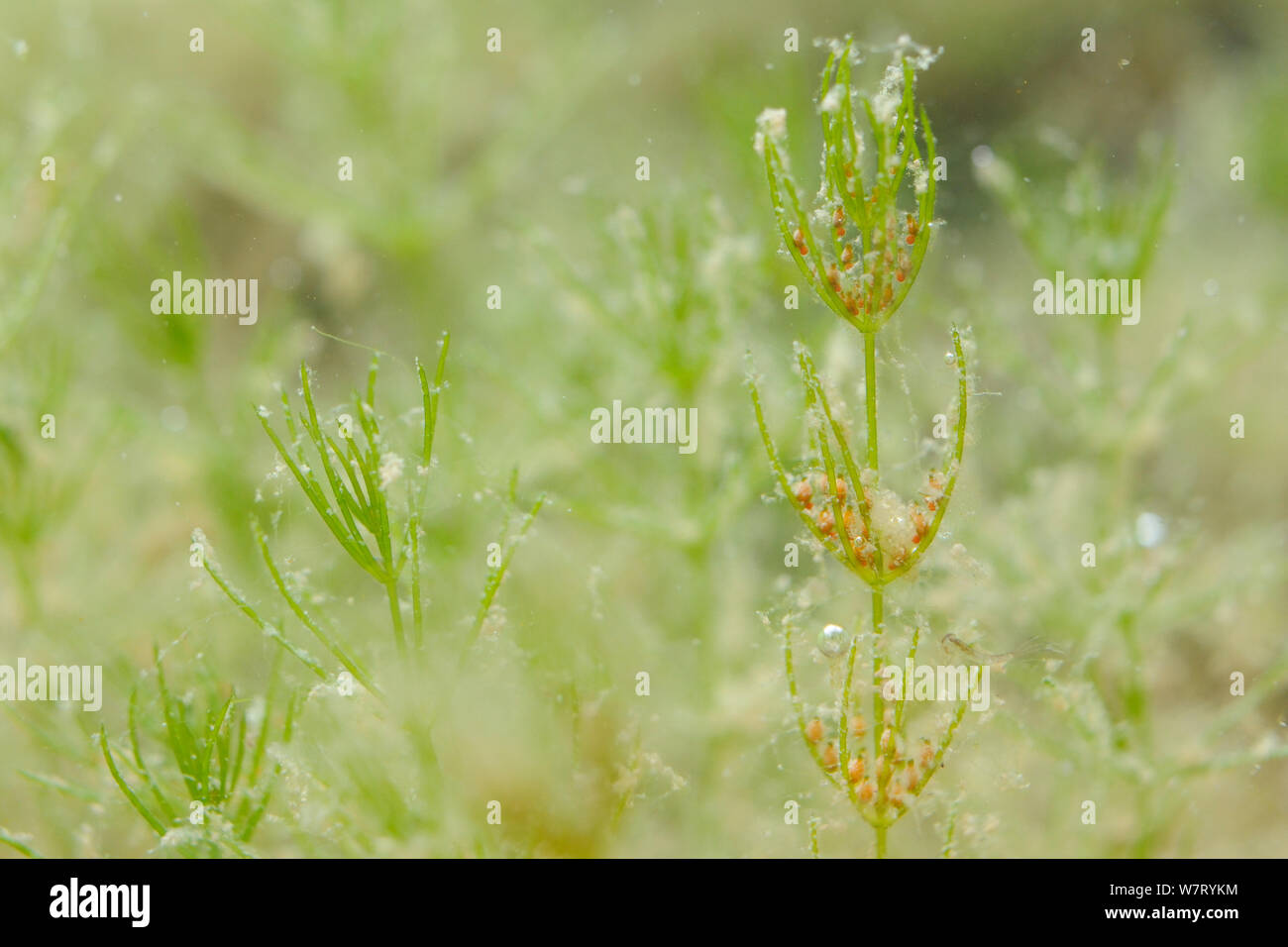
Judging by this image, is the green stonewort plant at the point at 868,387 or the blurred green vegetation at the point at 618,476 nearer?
the green stonewort plant at the point at 868,387

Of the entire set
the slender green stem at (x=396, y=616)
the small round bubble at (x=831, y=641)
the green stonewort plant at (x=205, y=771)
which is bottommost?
the green stonewort plant at (x=205, y=771)

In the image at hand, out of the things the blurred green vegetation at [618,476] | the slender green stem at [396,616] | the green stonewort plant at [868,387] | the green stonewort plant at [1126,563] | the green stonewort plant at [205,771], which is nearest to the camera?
the green stonewort plant at [868,387]

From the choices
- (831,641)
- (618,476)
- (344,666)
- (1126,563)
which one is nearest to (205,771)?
(344,666)

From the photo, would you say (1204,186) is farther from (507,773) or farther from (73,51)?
(73,51)

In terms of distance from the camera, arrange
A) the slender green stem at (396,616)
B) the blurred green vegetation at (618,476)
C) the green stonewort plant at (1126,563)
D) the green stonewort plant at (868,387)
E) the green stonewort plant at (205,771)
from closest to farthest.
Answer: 1. the green stonewort plant at (868,387)
2. the slender green stem at (396,616)
3. the green stonewort plant at (205,771)
4. the blurred green vegetation at (618,476)
5. the green stonewort plant at (1126,563)

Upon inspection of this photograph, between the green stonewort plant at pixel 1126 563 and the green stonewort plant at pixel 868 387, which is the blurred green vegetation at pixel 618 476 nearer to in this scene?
the green stonewort plant at pixel 1126 563

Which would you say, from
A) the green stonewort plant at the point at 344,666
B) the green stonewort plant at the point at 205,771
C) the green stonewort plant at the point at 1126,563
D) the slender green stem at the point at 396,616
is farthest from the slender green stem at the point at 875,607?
the green stonewort plant at the point at 205,771

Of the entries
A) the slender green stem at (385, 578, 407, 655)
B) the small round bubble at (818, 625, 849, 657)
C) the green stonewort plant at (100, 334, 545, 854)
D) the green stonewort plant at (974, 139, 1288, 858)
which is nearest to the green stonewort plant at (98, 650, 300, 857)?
the green stonewort plant at (100, 334, 545, 854)
